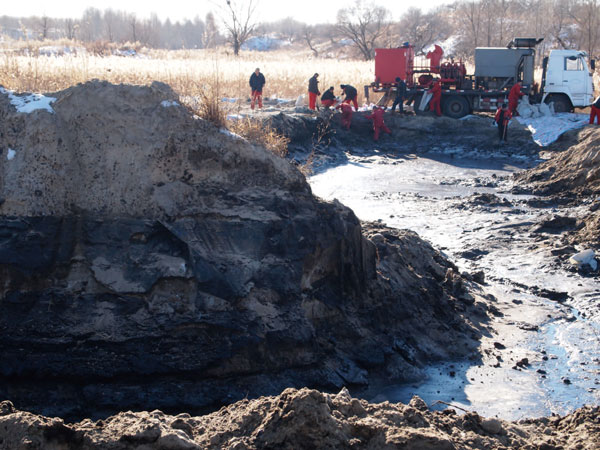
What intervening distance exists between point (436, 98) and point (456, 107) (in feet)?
2.70

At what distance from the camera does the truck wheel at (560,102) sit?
21766 millimetres

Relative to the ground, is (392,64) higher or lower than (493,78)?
higher

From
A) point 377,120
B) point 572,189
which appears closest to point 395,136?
point 377,120

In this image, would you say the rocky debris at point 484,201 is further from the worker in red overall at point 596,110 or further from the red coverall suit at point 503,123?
the red coverall suit at point 503,123

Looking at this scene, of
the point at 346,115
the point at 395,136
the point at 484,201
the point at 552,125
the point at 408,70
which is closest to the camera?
the point at 484,201

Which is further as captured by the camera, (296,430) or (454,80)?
(454,80)

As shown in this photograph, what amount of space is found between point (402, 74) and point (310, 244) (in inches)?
717

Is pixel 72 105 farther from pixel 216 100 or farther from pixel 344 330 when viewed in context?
pixel 344 330

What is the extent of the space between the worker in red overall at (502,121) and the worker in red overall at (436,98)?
245cm

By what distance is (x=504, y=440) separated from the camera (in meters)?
3.94

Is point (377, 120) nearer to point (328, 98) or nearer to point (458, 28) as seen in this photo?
point (328, 98)

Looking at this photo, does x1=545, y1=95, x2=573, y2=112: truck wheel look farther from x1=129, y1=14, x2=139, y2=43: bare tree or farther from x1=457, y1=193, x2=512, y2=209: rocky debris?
x1=129, y1=14, x2=139, y2=43: bare tree

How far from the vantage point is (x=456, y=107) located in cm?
2283

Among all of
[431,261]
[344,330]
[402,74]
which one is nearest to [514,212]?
[431,261]
